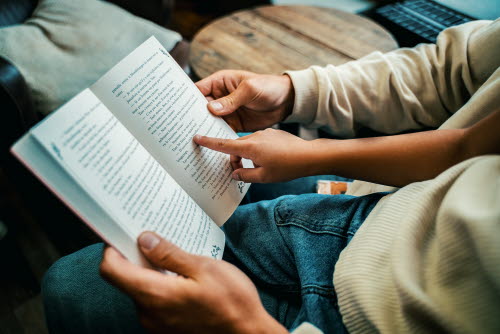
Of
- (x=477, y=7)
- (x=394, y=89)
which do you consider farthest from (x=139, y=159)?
(x=477, y=7)

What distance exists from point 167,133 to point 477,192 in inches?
17.2

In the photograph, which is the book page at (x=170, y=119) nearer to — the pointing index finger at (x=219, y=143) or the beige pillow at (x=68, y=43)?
the pointing index finger at (x=219, y=143)

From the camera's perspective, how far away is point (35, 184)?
902mm

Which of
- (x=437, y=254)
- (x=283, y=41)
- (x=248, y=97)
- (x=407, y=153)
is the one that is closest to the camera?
(x=437, y=254)

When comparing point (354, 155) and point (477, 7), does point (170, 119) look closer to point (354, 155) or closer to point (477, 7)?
point (354, 155)

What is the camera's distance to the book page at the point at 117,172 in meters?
0.35

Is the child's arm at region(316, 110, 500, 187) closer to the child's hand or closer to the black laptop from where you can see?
the child's hand

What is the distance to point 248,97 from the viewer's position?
65cm

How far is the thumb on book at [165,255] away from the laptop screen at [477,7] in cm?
122

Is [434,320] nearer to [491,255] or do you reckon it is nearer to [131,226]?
[491,255]

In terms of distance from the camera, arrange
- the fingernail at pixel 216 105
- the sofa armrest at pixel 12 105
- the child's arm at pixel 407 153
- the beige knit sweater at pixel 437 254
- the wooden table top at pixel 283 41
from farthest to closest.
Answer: the wooden table top at pixel 283 41
the sofa armrest at pixel 12 105
the fingernail at pixel 216 105
the child's arm at pixel 407 153
the beige knit sweater at pixel 437 254

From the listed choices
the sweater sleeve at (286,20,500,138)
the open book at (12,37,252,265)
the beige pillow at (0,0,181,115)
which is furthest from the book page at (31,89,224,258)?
the beige pillow at (0,0,181,115)

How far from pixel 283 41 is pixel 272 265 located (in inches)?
32.9

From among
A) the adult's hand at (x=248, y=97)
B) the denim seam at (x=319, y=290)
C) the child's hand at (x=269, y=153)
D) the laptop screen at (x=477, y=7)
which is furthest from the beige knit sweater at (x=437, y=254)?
the laptop screen at (x=477, y=7)
